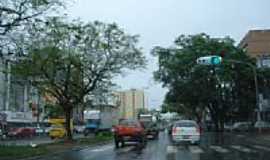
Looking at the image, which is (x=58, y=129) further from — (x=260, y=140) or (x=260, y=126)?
(x=260, y=140)

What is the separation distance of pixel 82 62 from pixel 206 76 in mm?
30858

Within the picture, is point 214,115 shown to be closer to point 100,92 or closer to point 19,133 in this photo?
point 19,133

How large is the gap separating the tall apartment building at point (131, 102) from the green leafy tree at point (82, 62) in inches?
3398

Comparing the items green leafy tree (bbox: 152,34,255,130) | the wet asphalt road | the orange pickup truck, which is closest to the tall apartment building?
green leafy tree (bbox: 152,34,255,130)

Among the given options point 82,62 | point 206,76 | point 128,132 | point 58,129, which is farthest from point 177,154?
point 206,76

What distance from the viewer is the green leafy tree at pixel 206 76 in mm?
74625

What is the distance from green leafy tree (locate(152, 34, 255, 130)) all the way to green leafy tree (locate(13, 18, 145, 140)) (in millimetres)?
26337

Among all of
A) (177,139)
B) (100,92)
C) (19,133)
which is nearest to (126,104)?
(19,133)

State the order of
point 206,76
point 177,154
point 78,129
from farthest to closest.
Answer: point 78,129 → point 206,76 → point 177,154

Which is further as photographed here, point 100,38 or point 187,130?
point 100,38

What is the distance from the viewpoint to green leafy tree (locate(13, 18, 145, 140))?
44844 millimetres

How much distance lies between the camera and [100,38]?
47.7 meters

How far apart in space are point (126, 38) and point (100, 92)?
5.30 meters

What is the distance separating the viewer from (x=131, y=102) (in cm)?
14562
